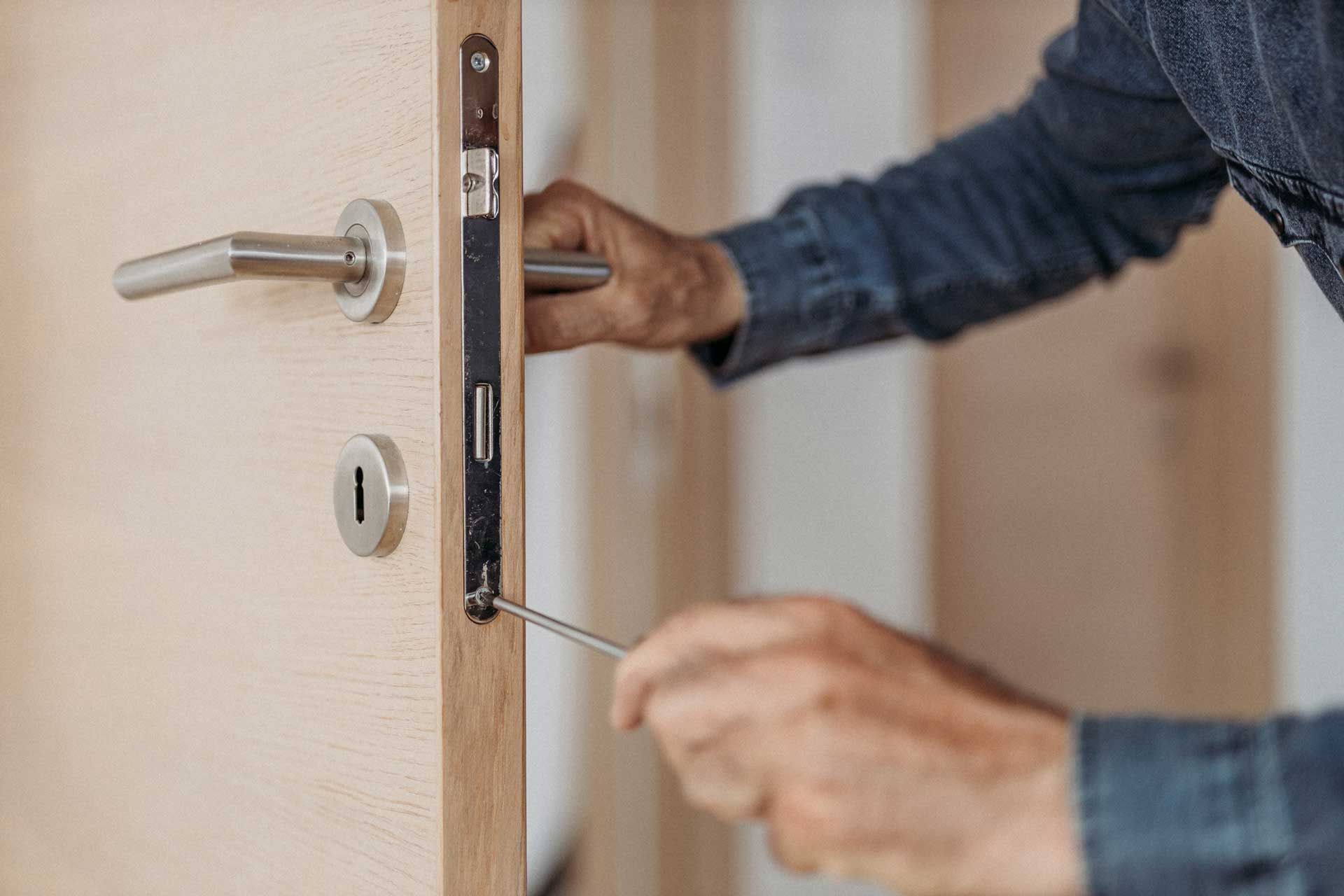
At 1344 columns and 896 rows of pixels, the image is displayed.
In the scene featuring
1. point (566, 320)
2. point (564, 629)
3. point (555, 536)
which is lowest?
point (555, 536)

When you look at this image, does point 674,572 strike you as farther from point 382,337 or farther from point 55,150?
point 382,337

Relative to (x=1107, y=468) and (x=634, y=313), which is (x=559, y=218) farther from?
(x=1107, y=468)

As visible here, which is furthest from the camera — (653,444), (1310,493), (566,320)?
(1310,493)

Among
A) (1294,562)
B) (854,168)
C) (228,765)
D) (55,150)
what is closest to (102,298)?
(55,150)

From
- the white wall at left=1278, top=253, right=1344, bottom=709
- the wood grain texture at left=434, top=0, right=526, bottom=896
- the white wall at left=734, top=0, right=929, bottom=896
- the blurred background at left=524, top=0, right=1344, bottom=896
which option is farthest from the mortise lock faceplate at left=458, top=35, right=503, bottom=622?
the white wall at left=1278, top=253, right=1344, bottom=709

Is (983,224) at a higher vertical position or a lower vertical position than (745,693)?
higher

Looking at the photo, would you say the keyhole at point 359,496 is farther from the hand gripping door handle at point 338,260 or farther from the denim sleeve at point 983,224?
the denim sleeve at point 983,224

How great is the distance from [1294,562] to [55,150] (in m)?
1.76

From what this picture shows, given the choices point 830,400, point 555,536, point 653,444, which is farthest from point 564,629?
point 830,400

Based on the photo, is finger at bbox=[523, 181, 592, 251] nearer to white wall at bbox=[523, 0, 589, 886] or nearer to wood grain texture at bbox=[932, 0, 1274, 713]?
white wall at bbox=[523, 0, 589, 886]

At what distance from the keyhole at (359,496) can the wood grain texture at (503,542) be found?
0.13 ft

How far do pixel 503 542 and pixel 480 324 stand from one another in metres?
0.08

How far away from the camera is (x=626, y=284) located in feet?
1.76

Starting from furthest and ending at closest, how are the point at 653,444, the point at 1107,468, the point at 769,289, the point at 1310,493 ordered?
the point at 1107,468, the point at 1310,493, the point at 653,444, the point at 769,289
